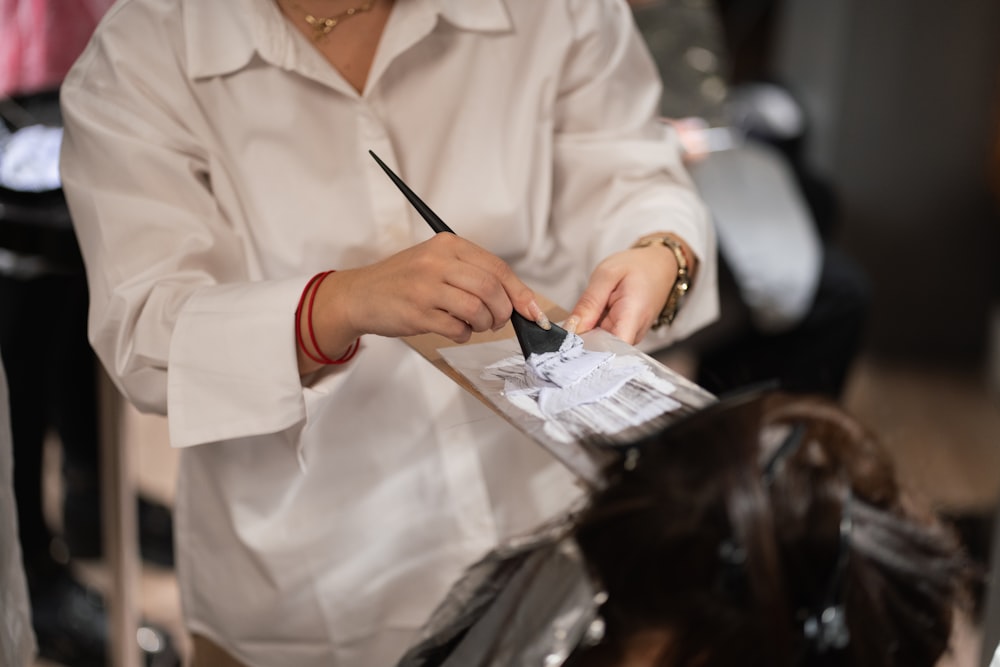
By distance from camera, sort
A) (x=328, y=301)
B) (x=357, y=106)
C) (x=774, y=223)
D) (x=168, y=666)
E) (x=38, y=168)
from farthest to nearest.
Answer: (x=774, y=223)
(x=168, y=666)
(x=38, y=168)
(x=357, y=106)
(x=328, y=301)

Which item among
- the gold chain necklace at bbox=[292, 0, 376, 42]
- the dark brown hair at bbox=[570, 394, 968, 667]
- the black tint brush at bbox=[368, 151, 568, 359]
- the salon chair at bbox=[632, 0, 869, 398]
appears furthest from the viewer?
the salon chair at bbox=[632, 0, 869, 398]

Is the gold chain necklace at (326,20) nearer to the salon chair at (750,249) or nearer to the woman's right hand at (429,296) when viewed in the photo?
the woman's right hand at (429,296)

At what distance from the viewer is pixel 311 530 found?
0.82 m

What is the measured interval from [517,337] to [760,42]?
2791 mm

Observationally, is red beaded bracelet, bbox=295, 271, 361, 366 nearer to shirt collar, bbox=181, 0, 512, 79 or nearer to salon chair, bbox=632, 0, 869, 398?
shirt collar, bbox=181, 0, 512, 79

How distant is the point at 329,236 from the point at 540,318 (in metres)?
0.20

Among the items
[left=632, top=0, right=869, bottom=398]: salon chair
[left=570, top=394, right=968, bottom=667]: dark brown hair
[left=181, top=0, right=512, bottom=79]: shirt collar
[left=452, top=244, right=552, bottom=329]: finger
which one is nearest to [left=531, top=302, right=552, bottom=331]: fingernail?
[left=452, top=244, right=552, bottom=329]: finger

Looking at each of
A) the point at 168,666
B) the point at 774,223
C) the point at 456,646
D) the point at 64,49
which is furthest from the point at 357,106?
the point at 774,223

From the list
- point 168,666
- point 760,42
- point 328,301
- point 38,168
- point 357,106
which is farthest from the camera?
point 760,42

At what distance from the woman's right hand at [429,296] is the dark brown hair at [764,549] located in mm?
122

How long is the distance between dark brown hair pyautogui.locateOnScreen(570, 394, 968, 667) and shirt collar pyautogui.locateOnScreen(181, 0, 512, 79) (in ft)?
1.24

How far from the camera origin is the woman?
0.53m

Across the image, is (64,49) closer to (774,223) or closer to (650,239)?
(650,239)

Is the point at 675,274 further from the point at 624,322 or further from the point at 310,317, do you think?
the point at 310,317
